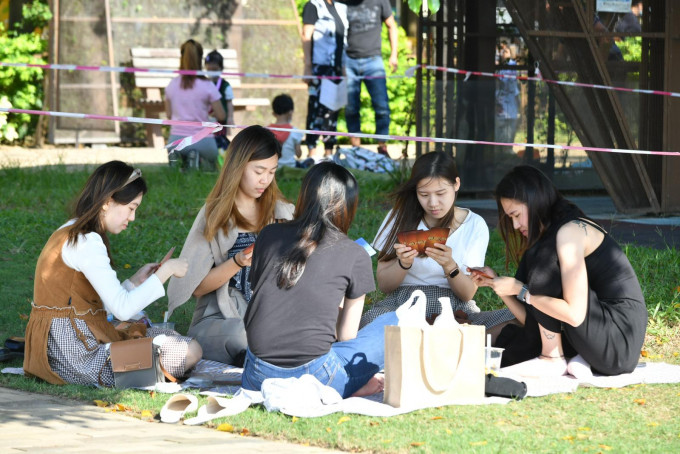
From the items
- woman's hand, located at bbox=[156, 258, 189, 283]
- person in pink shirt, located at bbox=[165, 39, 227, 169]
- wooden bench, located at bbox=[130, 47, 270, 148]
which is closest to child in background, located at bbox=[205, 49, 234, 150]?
person in pink shirt, located at bbox=[165, 39, 227, 169]

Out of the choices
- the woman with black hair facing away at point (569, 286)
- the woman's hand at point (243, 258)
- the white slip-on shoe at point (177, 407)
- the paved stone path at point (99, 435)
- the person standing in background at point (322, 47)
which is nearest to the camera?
the paved stone path at point (99, 435)

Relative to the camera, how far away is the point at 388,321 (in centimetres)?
540

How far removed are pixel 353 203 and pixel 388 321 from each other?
706 mm

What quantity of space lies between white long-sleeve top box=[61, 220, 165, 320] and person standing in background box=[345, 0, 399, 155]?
7.92 metres

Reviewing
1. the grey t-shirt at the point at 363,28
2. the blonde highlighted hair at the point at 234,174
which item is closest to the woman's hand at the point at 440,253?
the blonde highlighted hair at the point at 234,174

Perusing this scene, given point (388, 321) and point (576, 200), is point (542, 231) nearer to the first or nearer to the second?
point (388, 321)

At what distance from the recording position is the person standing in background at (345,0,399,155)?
13.0m

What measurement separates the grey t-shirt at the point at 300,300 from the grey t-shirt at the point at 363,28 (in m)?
8.41

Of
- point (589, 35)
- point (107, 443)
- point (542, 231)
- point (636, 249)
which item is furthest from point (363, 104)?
point (107, 443)

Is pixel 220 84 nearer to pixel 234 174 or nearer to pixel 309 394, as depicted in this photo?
pixel 234 174

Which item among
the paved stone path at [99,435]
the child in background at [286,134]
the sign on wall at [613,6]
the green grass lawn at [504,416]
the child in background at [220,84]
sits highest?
the sign on wall at [613,6]

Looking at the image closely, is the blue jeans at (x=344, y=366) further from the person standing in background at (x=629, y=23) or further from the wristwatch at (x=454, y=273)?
the person standing in background at (x=629, y=23)

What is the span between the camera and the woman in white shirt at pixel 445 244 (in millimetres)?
5953

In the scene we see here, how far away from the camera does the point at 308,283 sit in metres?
4.86
